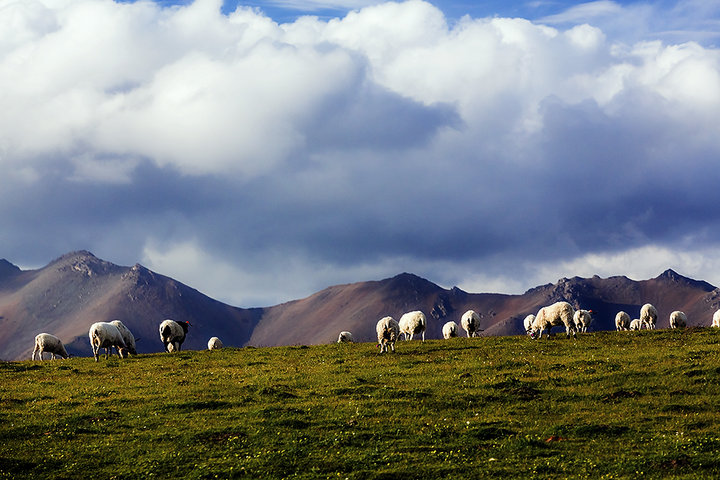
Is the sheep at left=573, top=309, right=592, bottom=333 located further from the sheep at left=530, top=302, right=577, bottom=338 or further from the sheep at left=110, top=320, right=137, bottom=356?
the sheep at left=110, top=320, right=137, bottom=356

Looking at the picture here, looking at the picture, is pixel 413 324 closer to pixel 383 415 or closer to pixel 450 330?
pixel 450 330

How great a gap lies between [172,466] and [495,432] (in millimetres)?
11525

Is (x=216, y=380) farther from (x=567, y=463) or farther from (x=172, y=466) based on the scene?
(x=567, y=463)

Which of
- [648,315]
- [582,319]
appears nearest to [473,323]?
[582,319]

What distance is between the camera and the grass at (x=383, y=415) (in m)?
24.3

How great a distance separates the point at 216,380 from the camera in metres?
40.7

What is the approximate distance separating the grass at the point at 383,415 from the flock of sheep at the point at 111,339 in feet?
16.5

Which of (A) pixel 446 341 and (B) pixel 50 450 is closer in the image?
(B) pixel 50 450

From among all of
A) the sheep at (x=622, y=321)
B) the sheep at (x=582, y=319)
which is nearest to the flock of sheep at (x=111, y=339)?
the sheep at (x=582, y=319)

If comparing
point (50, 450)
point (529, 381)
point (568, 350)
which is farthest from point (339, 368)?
point (50, 450)

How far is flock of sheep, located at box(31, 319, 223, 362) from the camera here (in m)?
54.0

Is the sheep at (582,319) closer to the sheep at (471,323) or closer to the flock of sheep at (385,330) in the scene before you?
the flock of sheep at (385,330)

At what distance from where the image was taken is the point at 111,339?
179 ft

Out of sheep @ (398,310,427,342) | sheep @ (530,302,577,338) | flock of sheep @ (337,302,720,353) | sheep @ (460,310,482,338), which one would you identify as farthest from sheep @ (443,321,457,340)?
sheep @ (530,302,577,338)
